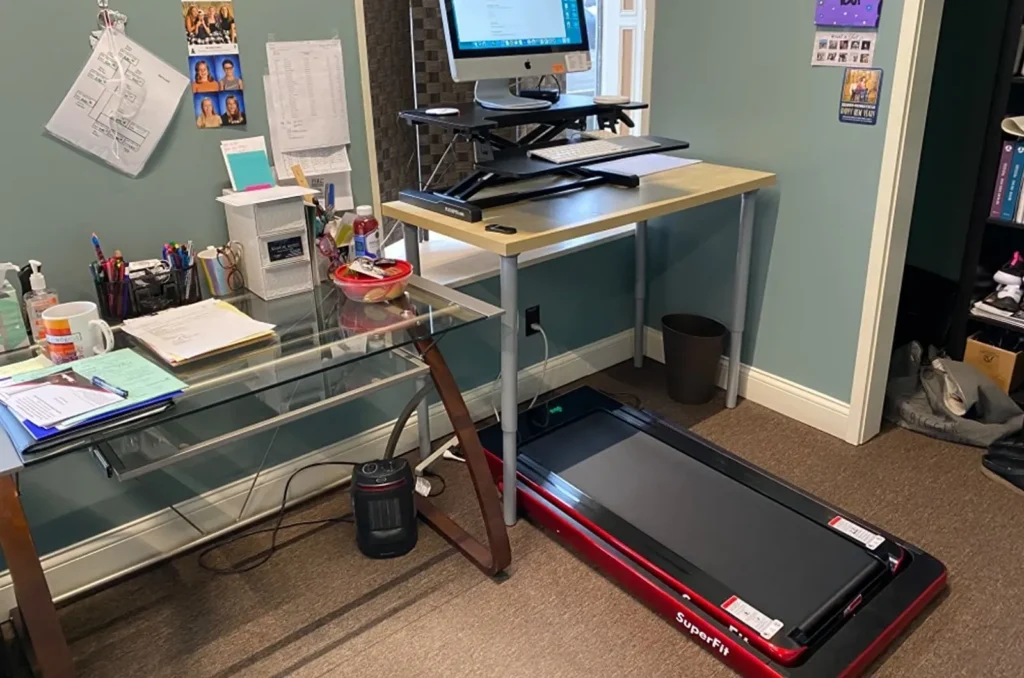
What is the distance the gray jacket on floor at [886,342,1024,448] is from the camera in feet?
8.53

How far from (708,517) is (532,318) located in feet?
3.36

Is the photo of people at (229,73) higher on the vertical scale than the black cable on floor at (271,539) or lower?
higher

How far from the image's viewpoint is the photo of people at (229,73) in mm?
2008

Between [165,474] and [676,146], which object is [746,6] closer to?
[676,146]

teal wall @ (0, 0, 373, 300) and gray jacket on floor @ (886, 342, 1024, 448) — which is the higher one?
teal wall @ (0, 0, 373, 300)

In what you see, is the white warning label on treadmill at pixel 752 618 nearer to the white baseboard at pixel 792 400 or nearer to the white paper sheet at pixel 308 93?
the white baseboard at pixel 792 400

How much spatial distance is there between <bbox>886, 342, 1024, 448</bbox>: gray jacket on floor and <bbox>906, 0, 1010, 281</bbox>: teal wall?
0.45 metres

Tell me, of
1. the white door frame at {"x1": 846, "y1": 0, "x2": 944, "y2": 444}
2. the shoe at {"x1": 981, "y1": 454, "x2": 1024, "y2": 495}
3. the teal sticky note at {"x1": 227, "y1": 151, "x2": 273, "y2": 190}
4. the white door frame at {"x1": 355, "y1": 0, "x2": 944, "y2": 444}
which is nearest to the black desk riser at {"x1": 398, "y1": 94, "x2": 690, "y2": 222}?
the white door frame at {"x1": 355, "y1": 0, "x2": 944, "y2": 444}

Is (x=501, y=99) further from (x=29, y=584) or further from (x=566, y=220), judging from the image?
(x=29, y=584)

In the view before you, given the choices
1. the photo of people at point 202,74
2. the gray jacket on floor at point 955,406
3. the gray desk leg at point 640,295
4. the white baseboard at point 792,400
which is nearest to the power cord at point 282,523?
the photo of people at point 202,74

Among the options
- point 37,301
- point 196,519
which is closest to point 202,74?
point 37,301

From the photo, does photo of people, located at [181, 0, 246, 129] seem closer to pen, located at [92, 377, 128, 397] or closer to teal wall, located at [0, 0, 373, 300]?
teal wall, located at [0, 0, 373, 300]

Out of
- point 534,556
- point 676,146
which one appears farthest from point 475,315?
point 676,146

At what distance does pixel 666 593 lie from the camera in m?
1.88
